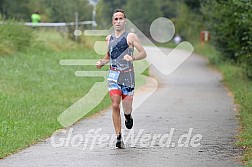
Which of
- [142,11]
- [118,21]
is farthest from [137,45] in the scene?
[142,11]

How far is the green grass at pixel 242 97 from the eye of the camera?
11.7 meters

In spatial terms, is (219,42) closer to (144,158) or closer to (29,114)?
(29,114)

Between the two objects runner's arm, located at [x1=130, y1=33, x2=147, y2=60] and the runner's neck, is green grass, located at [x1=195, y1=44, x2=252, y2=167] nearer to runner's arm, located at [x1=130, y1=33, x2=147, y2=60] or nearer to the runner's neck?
runner's arm, located at [x1=130, y1=33, x2=147, y2=60]

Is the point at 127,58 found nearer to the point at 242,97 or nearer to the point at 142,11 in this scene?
the point at 242,97

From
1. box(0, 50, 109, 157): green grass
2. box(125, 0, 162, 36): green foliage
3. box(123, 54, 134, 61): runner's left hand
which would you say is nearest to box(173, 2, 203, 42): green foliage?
box(125, 0, 162, 36): green foliage

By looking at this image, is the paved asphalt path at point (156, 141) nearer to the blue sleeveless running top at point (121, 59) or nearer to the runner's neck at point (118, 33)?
the blue sleeveless running top at point (121, 59)

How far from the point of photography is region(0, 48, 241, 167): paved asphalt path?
1019 centimetres

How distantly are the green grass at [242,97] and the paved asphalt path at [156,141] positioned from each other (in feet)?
0.58

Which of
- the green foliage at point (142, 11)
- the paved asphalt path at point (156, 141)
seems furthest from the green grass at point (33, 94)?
the green foliage at point (142, 11)

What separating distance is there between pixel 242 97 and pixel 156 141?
7570 mm

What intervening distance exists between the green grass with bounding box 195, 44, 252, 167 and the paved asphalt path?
0.18 m

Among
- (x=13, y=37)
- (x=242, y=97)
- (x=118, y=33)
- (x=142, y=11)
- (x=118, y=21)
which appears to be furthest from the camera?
(x=142, y=11)

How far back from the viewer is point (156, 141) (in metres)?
12.2

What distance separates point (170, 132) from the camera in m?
13.4
